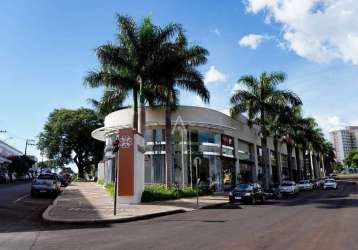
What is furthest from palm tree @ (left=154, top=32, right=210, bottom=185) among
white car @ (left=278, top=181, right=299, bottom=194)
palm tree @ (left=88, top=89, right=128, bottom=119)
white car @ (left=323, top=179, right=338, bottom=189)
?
white car @ (left=323, top=179, right=338, bottom=189)

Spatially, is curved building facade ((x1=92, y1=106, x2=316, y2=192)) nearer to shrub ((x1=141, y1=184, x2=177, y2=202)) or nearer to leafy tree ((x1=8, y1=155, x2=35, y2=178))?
shrub ((x1=141, y1=184, x2=177, y2=202))

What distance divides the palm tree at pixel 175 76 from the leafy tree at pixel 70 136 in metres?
36.7

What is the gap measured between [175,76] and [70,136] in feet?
131

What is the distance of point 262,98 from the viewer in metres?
39.5

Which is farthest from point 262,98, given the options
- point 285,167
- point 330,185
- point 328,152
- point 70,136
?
point 328,152

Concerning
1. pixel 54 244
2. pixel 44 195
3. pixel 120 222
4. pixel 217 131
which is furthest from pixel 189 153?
pixel 54 244

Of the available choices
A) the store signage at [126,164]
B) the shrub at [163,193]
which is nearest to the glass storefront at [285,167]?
the shrub at [163,193]

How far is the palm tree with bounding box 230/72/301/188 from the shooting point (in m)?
39.2

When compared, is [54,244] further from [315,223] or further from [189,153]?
[189,153]

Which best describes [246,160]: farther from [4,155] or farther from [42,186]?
[4,155]

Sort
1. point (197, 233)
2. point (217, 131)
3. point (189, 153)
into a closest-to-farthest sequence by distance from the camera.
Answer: point (197, 233), point (189, 153), point (217, 131)

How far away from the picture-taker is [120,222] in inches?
584

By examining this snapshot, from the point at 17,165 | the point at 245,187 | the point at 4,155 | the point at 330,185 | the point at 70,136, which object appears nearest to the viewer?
the point at 245,187

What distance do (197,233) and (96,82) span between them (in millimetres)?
19076
